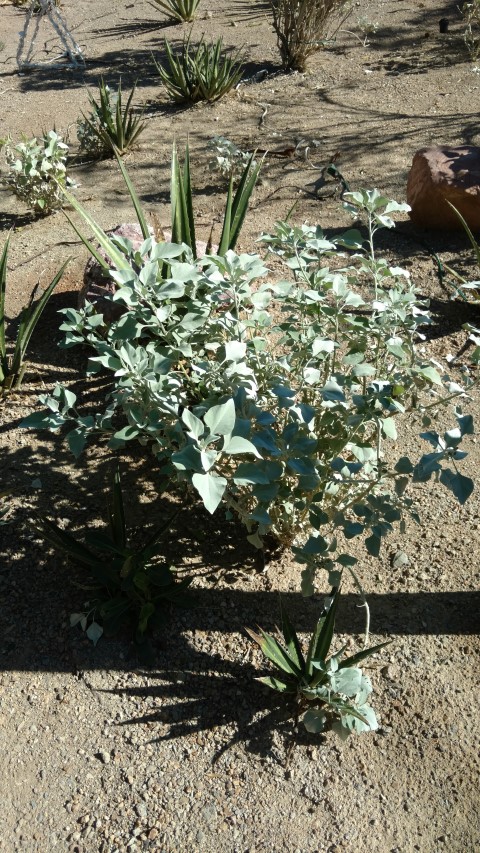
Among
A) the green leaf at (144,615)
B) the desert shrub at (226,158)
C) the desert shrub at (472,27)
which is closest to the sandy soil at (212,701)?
the green leaf at (144,615)

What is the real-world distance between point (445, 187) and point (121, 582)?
2.89 m

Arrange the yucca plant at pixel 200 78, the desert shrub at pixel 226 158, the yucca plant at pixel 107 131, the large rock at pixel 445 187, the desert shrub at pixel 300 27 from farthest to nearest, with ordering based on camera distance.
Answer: the desert shrub at pixel 300 27, the yucca plant at pixel 200 78, the yucca plant at pixel 107 131, the desert shrub at pixel 226 158, the large rock at pixel 445 187

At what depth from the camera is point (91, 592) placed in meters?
2.48

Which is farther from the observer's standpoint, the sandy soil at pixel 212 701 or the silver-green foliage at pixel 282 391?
the sandy soil at pixel 212 701

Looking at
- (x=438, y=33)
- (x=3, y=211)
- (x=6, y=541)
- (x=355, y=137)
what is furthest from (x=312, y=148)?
(x=6, y=541)

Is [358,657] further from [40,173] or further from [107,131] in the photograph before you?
[107,131]

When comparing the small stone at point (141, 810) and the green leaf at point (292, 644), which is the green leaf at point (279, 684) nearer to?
the green leaf at point (292, 644)

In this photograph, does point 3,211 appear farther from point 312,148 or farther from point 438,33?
point 438,33

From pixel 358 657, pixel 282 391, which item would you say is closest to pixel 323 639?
pixel 358 657

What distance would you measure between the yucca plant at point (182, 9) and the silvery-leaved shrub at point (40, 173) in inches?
162

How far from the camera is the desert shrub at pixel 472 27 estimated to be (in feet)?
21.2

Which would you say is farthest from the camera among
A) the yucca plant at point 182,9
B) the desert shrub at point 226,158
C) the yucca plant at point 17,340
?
the yucca plant at point 182,9

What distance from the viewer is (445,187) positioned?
4156 millimetres

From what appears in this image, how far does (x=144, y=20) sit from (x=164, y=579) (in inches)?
313
